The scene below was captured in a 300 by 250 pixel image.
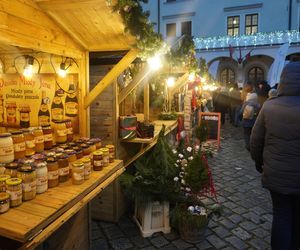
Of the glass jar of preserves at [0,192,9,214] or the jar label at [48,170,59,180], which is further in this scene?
the jar label at [48,170,59,180]

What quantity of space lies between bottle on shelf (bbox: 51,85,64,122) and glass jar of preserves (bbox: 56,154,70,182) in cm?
85

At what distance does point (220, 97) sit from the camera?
43.3 feet

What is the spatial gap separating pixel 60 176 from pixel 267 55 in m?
20.6

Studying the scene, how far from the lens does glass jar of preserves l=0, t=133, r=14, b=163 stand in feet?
7.24

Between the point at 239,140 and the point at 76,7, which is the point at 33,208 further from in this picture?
the point at 239,140

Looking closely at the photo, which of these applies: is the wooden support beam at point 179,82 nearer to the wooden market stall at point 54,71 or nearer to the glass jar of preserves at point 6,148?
the wooden market stall at point 54,71

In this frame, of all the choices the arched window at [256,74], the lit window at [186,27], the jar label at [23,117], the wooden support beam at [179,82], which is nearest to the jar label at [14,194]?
the jar label at [23,117]

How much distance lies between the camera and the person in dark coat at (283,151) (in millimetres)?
2678

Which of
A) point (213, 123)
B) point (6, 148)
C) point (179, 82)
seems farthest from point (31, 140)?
point (213, 123)

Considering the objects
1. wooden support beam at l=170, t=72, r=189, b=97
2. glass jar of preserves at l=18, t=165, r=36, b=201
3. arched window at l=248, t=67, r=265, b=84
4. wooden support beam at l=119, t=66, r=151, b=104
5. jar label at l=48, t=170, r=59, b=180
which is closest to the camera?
glass jar of preserves at l=18, t=165, r=36, b=201

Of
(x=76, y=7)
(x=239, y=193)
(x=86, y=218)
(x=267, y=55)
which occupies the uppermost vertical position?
(x=267, y=55)

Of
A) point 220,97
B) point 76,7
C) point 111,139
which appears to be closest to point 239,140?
point 220,97

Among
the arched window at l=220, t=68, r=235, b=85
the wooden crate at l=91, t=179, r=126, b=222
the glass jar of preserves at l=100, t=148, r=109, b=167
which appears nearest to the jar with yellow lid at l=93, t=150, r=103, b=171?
the glass jar of preserves at l=100, t=148, r=109, b=167

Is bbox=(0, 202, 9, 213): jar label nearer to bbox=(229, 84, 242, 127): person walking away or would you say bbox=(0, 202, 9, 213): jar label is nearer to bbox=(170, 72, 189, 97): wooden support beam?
bbox=(170, 72, 189, 97): wooden support beam
